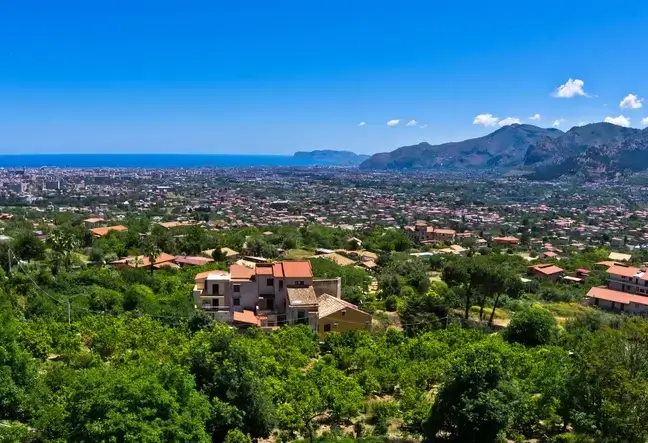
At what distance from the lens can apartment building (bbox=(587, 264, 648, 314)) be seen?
38281mm

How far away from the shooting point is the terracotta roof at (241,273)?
29.4 metres

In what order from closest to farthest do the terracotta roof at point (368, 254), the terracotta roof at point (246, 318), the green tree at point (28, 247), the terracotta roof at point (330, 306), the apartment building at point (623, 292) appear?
the terracotta roof at point (246, 318)
the terracotta roof at point (330, 306)
the green tree at point (28, 247)
the apartment building at point (623, 292)
the terracotta roof at point (368, 254)

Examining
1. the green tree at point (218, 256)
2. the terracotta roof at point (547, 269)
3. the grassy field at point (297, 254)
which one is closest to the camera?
the green tree at point (218, 256)

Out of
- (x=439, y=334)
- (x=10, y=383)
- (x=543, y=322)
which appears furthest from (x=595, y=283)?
(x=10, y=383)

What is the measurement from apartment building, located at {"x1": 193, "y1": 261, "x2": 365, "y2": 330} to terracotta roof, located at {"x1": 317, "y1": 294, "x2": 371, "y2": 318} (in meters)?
0.32

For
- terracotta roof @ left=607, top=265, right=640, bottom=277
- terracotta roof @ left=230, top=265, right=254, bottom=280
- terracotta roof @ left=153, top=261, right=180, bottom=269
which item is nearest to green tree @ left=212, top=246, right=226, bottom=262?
terracotta roof @ left=153, top=261, right=180, bottom=269

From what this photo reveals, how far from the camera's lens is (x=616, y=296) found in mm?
39312

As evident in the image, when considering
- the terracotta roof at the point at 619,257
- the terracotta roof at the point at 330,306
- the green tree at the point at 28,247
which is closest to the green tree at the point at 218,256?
the green tree at the point at 28,247

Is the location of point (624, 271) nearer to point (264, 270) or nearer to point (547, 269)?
point (547, 269)

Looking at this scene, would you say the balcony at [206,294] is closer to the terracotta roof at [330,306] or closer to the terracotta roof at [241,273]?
the terracotta roof at [241,273]

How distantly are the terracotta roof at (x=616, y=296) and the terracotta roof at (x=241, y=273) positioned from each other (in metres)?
25.7

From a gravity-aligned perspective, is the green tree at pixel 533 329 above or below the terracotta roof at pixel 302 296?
below

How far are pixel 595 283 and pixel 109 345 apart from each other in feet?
133

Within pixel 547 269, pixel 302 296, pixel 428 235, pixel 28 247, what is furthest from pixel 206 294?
pixel 428 235
